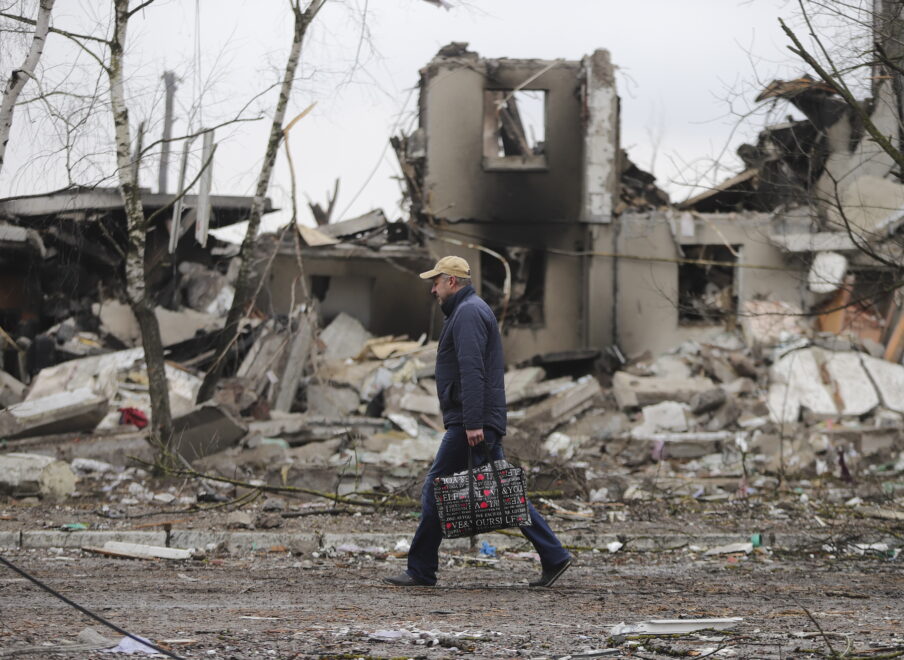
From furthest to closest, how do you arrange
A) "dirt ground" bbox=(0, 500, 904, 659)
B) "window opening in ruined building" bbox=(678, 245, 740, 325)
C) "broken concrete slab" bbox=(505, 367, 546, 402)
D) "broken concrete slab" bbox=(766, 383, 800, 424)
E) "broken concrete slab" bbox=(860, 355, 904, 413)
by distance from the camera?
"window opening in ruined building" bbox=(678, 245, 740, 325)
"broken concrete slab" bbox=(505, 367, 546, 402)
"broken concrete slab" bbox=(860, 355, 904, 413)
"broken concrete slab" bbox=(766, 383, 800, 424)
"dirt ground" bbox=(0, 500, 904, 659)

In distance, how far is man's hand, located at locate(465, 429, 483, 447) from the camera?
561 centimetres

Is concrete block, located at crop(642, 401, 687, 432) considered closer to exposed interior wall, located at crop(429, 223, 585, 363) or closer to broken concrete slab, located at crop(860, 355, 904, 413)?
broken concrete slab, located at crop(860, 355, 904, 413)

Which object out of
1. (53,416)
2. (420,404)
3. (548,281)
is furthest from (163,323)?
(548,281)

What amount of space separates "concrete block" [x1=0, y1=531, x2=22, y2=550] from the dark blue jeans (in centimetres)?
336

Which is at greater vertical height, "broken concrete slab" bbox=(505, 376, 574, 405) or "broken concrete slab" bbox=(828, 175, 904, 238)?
"broken concrete slab" bbox=(828, 175, 904, 238)

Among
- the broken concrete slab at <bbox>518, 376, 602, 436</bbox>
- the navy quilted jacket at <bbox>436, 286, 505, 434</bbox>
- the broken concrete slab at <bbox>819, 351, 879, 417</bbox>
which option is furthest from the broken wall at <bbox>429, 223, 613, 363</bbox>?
the navy quilted jacket at <bbox>436, 286, 505, 434</bbox>

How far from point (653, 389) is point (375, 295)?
21.6 ft

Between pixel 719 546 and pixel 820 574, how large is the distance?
1.24m

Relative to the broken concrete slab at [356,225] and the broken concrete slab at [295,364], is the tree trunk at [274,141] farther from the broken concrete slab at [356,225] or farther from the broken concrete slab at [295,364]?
the broken concrete slab at [356,225]

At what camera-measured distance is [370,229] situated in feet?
68.7

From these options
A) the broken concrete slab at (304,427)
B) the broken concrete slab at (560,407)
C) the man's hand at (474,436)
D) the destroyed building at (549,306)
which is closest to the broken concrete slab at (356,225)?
the destroyed building at (549,306)

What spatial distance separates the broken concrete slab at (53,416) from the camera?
11.5 metres

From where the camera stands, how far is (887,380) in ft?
54.1

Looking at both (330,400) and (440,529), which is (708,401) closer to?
(330,400)
